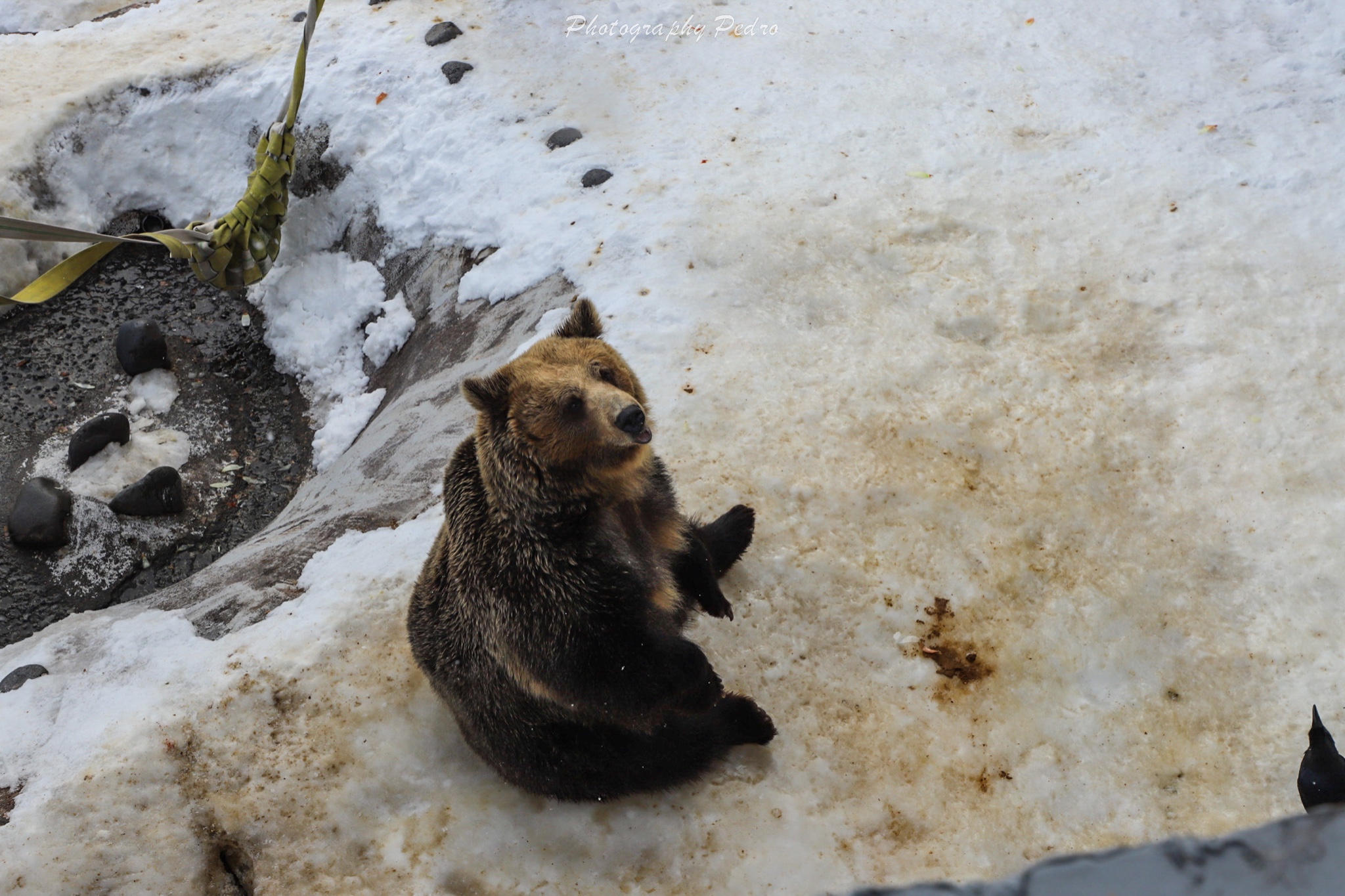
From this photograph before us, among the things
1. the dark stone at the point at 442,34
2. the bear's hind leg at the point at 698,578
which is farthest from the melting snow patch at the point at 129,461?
the bear's hind leg at the point at 698,578

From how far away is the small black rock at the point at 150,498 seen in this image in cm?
726

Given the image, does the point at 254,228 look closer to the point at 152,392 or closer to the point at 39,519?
the point at 152,392

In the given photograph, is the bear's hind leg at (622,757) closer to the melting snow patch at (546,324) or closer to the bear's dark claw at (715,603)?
the bear's dark claw at (715,603)

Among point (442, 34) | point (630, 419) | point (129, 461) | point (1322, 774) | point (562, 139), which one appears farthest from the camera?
point (442, 34)

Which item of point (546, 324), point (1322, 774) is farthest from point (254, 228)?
point (1322, 774)

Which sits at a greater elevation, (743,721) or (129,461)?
(743,721)

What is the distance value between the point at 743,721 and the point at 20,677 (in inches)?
141

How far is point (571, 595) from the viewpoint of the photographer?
343cm

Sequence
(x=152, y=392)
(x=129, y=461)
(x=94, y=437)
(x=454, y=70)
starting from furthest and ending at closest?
(x=454, y=70) → (x=152, y=392) → (x=129, y=461) → (x=94, y=437)

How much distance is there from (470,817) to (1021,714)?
2.40 meters

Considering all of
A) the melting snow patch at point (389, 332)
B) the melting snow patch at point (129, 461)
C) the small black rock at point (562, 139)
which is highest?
the small black rock at point (562, 139)

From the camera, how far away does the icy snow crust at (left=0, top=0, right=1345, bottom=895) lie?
385cm

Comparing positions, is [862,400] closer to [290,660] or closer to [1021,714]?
[1021,714]

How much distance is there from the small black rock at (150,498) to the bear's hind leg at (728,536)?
4882 millimetres
